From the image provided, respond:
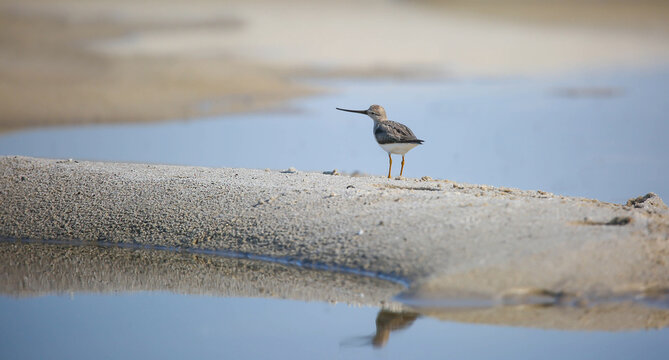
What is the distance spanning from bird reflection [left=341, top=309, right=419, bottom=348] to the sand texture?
20 cm

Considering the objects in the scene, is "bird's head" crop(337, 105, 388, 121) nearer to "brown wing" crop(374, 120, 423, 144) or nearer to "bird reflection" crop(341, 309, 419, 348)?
"brown wing" crop(374, 120, 423, 144)

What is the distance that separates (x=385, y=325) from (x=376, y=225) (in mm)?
1601

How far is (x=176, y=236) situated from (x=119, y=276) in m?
0.91

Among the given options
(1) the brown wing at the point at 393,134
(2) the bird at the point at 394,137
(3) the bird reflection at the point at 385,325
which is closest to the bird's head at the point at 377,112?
(2) the bird at the point at 394,137

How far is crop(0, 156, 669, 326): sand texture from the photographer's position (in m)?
6.34

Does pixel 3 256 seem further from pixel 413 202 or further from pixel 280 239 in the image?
pixel 413 202

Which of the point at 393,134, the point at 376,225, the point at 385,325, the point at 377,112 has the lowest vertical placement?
the point at 385,325

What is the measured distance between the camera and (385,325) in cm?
603

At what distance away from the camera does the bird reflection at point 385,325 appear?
5.77 m

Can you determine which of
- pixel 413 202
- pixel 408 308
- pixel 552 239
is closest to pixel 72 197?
pixel 413 202

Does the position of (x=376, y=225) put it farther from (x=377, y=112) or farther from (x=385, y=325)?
(x=377, y=112)

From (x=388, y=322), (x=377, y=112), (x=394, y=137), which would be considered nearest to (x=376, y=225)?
(x=388, y=322)

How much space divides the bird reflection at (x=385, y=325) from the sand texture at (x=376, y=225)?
20 cm

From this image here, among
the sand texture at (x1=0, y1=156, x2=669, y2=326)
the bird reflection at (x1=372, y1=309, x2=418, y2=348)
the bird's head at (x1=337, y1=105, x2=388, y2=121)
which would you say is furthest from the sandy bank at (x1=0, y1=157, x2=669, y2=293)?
the bird's head at (x1=337, y1=105, x2=388, y2=121)
